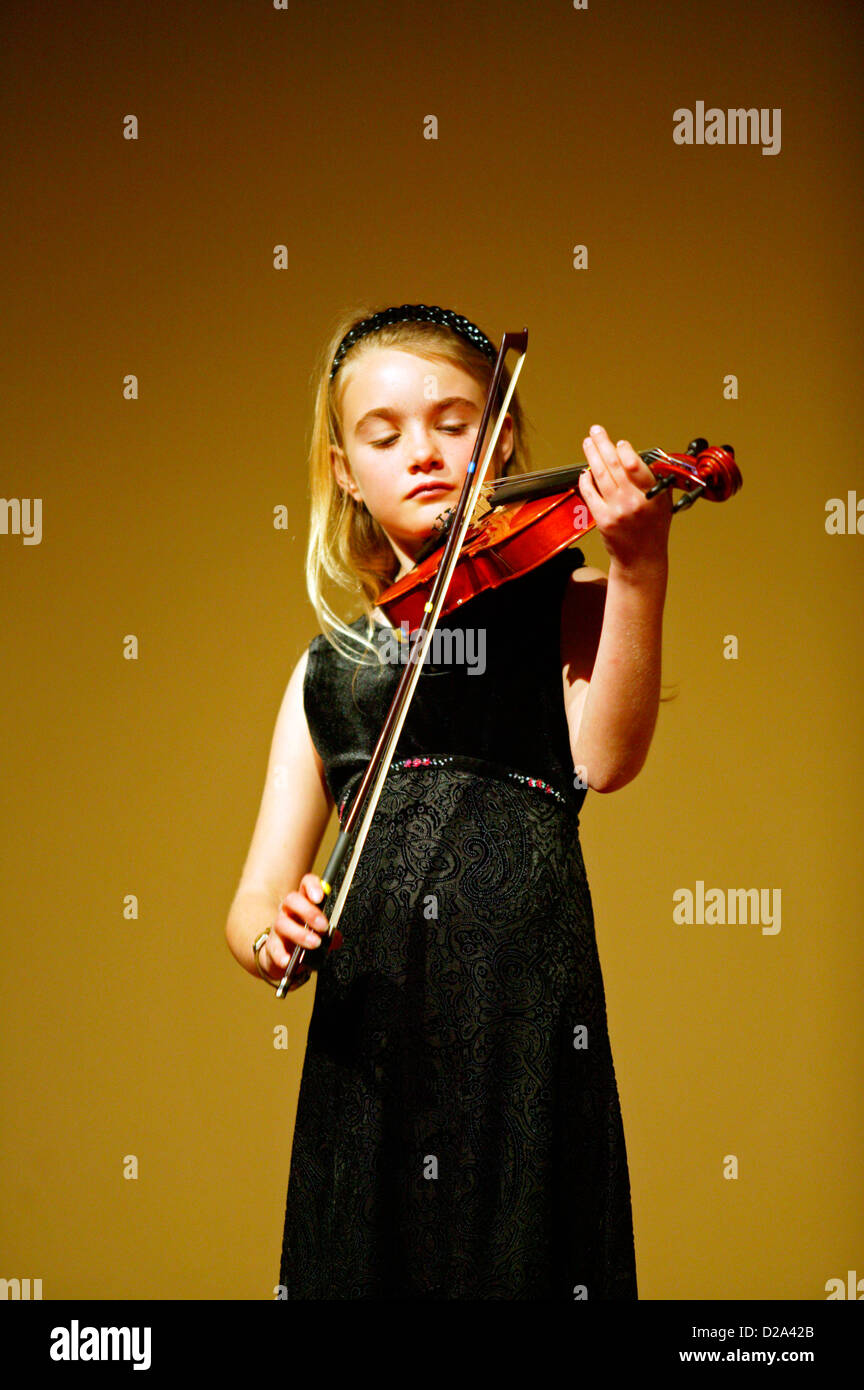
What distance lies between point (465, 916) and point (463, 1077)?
0.11 metres

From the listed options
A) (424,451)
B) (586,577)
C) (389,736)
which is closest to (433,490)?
(424,451)

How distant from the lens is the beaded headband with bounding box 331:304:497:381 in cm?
109

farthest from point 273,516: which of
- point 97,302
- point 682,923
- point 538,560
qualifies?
point 538,560

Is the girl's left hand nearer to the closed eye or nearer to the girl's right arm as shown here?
the closed eye

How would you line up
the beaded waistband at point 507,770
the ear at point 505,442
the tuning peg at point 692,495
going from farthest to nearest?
the ear at point 505,442 → the beaded waistband at point 507,770 → the tuning peg at point 692,495

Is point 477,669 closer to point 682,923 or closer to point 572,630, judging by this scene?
point 572,630

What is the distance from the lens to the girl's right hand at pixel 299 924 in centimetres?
88

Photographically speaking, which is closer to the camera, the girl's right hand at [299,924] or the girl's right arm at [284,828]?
the girl's right hand at [299,924]

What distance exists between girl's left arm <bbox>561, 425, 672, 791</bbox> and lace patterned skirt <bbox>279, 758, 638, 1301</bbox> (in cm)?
7

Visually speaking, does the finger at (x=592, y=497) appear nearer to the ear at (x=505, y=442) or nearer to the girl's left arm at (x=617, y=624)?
the girl's left arm at (x=617, y=624)

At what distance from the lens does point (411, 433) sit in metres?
1.05

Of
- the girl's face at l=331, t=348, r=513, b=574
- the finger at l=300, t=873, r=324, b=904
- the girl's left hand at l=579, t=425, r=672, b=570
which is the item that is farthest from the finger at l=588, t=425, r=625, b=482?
the finger at l=300, t=873, r=324, b=904

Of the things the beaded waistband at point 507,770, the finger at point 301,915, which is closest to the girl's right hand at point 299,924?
the finger at point 301,915
